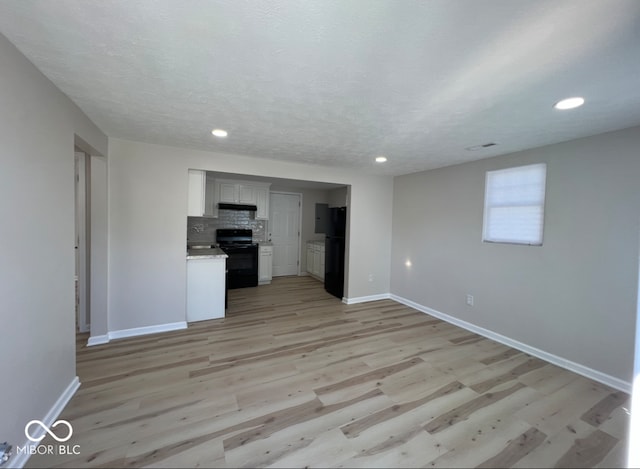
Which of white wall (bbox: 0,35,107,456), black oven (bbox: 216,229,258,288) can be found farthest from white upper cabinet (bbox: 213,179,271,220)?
white wall (bbox: 0,35,107,456)

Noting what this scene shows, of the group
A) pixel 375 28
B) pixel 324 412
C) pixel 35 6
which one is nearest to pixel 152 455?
pixel 324 412

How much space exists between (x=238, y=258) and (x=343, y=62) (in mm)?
4554

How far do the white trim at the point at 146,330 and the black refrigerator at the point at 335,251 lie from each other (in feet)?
8.79

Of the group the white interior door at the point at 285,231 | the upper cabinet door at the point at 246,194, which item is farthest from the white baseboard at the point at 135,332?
the white interior door at the point at 285,231

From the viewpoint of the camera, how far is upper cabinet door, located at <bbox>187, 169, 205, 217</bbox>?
11.1ft

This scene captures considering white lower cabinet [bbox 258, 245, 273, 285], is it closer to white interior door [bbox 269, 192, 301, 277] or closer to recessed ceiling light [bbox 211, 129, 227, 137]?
white interior door [bbox 269, 192, 301, 277]

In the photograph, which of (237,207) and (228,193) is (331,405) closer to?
(237,207)

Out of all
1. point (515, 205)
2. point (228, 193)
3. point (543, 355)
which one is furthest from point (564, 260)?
point (228, 193)

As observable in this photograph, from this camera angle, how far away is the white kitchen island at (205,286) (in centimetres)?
346

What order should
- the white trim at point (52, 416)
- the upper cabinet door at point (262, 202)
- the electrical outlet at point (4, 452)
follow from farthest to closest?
the upper cabinet door at point (262, 202)
the white trim at point (52, 416)
the electrical outlet at point (4, 452)

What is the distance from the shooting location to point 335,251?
489cm

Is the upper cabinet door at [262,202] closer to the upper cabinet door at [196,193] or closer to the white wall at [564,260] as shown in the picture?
the upper cabinet door at [196,193]

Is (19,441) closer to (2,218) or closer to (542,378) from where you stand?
(2,218)

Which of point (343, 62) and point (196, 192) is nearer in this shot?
point (343, 62)
